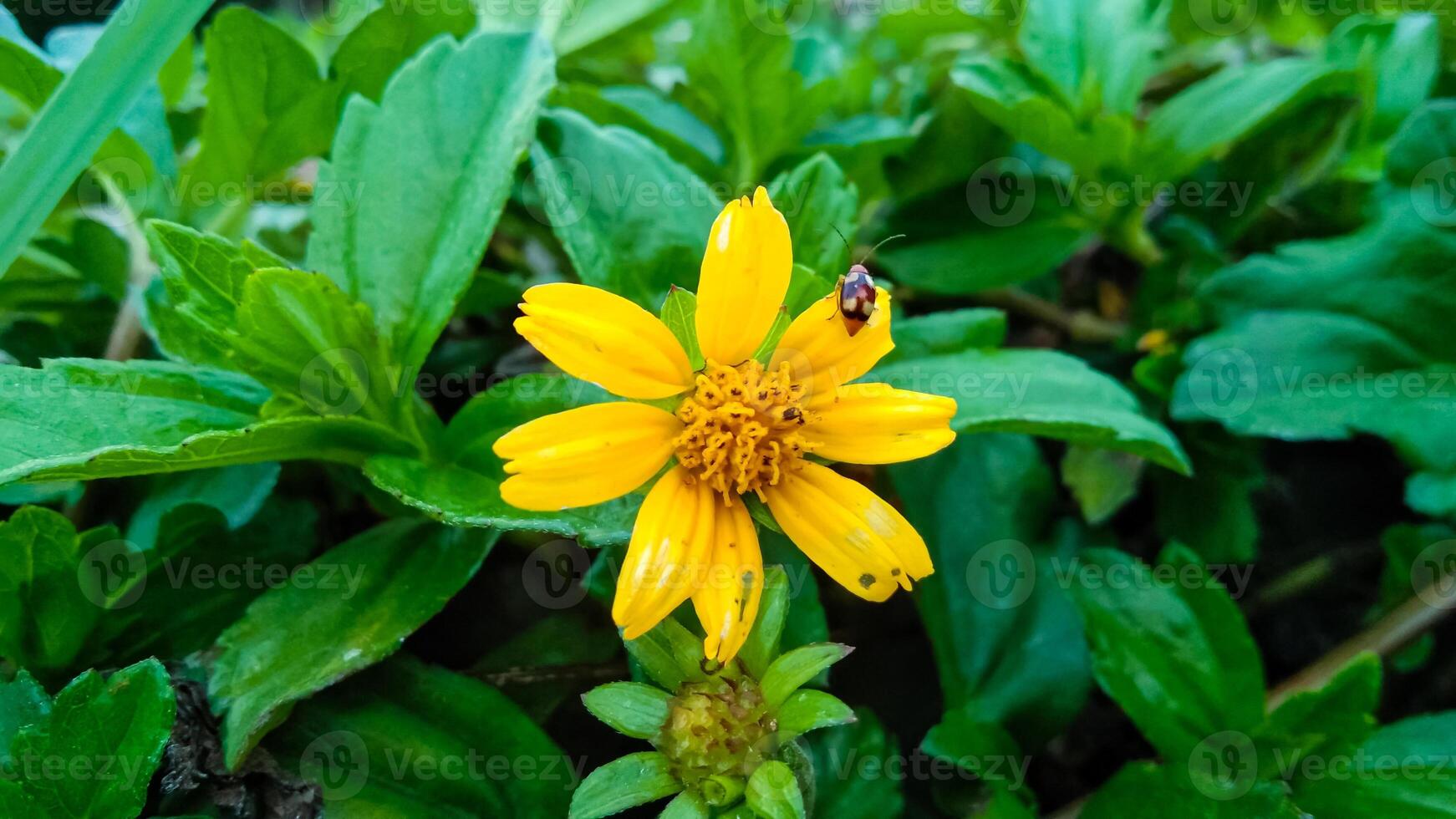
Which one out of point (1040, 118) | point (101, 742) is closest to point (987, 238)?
point (1040, 118)

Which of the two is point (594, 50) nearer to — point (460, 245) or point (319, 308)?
point (460, 245)

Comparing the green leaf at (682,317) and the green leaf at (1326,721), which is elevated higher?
the green leaf at (682,317)

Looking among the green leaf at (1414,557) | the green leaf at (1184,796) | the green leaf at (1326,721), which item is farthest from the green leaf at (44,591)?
the green leaf at (1414,557)

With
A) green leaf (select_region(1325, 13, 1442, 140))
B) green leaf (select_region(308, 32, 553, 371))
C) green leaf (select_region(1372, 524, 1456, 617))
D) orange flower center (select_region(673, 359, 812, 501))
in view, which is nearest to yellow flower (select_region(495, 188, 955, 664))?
orange flower center (select_region(673, 359, 812, 501))

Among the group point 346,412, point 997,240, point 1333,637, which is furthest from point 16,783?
point 1333,637

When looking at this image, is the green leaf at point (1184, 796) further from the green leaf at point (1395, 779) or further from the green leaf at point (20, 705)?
the green leaf at point (20, 705)

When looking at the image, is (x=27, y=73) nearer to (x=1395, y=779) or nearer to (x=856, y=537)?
(x=856, y=537)

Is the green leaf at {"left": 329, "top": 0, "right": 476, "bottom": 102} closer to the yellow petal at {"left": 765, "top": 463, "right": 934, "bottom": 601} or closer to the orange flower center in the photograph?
the orange flower center
